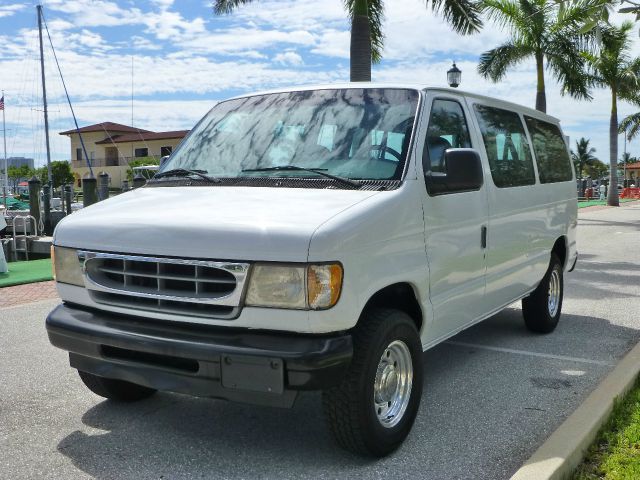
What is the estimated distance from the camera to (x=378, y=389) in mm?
3818

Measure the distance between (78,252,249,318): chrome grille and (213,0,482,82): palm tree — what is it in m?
12.3

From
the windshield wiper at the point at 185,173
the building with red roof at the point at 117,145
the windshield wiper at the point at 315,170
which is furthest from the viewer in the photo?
the building with red roof at the point at 117,145

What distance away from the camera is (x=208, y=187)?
4.27 meters

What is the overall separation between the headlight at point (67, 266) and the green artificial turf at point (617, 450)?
9.32ft

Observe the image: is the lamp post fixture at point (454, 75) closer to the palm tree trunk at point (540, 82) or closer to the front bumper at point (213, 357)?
the palm tree trunk at point (540, 82)

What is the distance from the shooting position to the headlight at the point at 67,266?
395 centimetres

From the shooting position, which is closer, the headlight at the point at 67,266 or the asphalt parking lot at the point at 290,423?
the asphalt parking lot at the point at 290,423

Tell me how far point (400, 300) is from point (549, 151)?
11.0ft

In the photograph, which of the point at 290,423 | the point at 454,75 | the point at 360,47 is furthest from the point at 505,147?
the point at 454,75

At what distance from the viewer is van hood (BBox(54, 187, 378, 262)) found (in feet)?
10.9

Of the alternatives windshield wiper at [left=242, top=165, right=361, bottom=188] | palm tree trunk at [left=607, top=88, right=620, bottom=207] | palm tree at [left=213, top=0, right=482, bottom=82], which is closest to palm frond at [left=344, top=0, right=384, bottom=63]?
palm tree at [left=213, top=0, right=482, bottom=82]

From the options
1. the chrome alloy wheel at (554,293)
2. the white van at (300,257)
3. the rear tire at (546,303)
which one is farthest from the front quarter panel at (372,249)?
the chrome alloy wheel at (554,293)

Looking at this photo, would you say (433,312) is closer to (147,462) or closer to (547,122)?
(147,462)

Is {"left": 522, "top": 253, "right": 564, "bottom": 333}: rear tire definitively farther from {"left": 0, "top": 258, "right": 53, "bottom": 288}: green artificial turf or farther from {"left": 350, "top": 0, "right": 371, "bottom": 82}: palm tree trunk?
{"left": 350, "top": 0, "right": 371, "bottom": 82}: palm tree trunk
